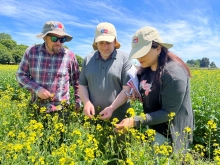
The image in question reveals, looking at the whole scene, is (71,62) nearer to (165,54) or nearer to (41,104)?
(41,104)

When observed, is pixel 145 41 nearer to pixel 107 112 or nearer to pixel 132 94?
pixel 132 94

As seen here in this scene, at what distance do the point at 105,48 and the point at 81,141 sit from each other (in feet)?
3.83

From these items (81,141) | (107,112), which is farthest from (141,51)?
(81,141)

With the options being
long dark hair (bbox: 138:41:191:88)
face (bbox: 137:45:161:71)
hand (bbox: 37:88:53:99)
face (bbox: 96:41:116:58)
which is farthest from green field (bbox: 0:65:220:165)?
face (bbox: 96:41:116:58)

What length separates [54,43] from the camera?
3498 millimetres

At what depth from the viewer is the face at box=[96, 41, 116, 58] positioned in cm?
297

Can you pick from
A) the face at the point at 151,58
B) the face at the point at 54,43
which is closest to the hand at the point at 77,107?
the face at the point at 54,43

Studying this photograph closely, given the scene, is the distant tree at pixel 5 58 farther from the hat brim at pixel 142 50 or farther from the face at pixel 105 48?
the hat brim at pixel 142 50

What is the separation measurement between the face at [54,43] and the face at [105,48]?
30.7 inches

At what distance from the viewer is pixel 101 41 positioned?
2949 millimetres

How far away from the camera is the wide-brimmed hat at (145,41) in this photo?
2273mm

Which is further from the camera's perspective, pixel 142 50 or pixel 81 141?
pixel 81 141

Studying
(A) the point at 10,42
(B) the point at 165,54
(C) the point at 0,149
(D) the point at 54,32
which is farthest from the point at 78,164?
(A) the point at 10,42

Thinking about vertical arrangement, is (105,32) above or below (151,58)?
above
